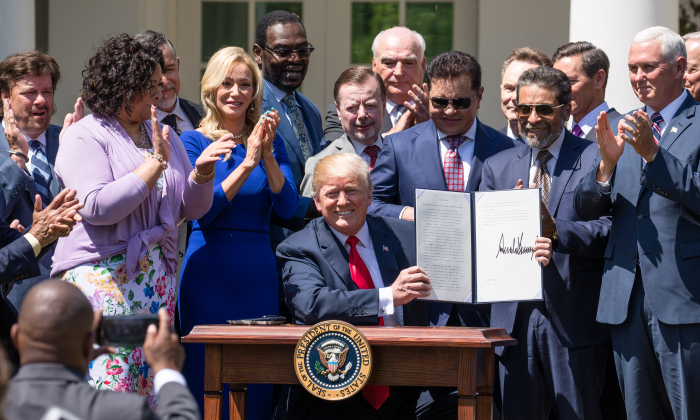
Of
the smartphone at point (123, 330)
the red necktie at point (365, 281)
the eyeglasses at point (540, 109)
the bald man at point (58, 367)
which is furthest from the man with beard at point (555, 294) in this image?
the bald man at point (58, 367)

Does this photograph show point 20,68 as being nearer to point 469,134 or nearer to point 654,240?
point 469,134

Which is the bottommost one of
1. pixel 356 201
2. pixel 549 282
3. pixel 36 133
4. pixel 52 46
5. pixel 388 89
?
pixel 549 282

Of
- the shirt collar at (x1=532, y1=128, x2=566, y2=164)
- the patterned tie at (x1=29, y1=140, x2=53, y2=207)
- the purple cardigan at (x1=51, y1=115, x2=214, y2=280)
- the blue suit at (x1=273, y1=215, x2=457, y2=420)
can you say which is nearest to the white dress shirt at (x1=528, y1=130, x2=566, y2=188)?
the shirt collar at (x1=532, y1=128, x2=566, y2=164)

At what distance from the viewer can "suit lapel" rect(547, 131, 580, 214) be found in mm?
4480

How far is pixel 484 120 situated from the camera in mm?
8258

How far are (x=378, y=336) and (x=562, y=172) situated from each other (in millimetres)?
1608

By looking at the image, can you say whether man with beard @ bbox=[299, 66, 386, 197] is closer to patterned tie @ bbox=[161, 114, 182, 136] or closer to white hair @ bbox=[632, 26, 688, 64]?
patterned tie @ bbox=[161, 114, 182, 136]

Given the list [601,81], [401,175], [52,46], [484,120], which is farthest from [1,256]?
[484,120]

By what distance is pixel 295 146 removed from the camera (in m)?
5.22

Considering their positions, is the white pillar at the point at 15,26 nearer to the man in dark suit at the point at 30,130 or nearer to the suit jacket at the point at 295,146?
the man in dark suit at the point at 30,130

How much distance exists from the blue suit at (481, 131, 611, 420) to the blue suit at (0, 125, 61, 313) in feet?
8.16

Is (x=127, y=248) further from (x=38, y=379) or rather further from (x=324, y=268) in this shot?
(x=38, y=379)

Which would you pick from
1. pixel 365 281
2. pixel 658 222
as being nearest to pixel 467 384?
pixel 365 281

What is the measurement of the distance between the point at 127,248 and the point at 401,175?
67.6 inches
